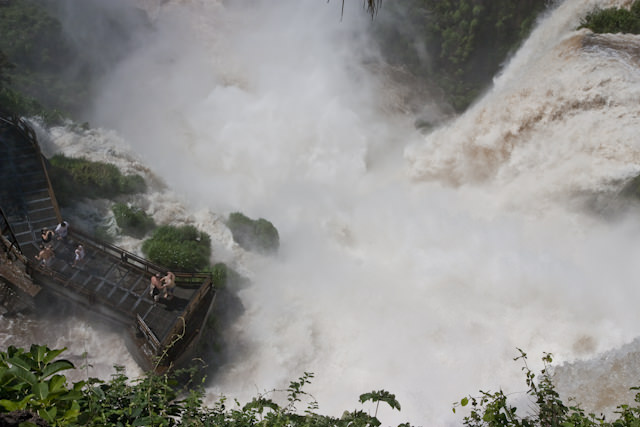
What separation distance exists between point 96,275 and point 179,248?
2.60m

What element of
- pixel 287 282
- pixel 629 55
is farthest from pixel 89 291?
Result: pixel 629 55

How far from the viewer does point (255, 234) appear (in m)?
15.0

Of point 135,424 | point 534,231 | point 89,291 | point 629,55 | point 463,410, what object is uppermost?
point 629,55

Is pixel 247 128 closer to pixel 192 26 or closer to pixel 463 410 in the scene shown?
pixel 192 26

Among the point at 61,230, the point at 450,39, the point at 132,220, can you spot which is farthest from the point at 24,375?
the point at 450,39

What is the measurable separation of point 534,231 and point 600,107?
14.1 feet

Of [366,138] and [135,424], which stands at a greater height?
[366,138]

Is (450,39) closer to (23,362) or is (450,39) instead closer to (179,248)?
(179,248)

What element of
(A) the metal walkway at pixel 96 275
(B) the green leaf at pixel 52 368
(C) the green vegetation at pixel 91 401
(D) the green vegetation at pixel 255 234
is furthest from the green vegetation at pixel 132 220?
(B) the green leaf at pixel 52 368

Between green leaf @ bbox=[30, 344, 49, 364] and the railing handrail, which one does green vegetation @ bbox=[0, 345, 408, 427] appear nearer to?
green leaf @ bbox=[30, 344, 49, 364]

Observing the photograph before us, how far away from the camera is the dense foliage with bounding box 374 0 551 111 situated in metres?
27.5

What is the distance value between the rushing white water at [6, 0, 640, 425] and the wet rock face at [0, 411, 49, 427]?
29.2 ft

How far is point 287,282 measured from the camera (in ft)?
46.0

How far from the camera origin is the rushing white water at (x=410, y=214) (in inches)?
456
